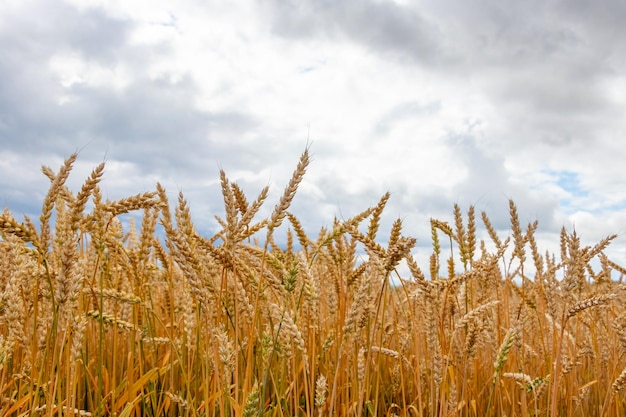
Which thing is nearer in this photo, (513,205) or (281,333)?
(281,333)

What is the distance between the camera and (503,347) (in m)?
2.23

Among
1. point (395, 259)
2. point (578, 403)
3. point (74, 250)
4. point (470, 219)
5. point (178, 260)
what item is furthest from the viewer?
point (470, 219)

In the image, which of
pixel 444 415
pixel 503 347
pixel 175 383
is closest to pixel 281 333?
pixel 444 415

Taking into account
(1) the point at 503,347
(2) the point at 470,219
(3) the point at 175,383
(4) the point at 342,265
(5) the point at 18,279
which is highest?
(2) the point at 470,219

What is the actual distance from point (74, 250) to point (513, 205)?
101 inches

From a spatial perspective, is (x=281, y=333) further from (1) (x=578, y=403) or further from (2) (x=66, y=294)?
(1) (x=578, y=403)

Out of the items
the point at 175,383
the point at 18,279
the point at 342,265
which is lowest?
the point at 175,383

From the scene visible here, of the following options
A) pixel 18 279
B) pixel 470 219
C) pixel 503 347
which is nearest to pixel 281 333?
pixel 503 347

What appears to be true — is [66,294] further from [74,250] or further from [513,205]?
[513,205]

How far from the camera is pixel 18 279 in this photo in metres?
2.22

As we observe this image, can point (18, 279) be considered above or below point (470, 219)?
below

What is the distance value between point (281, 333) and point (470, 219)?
60.6 inches

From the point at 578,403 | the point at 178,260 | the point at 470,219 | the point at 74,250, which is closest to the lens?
the point at 74,250

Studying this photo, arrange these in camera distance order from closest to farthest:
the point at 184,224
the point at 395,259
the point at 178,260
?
the point at 178,260 → the point at 395,259 → the point at 184,224
